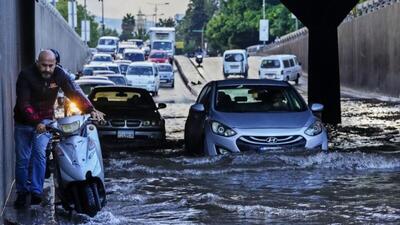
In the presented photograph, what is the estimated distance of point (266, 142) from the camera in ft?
45.2

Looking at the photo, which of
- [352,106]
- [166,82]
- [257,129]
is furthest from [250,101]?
[166,82]

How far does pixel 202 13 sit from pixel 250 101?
183722mm

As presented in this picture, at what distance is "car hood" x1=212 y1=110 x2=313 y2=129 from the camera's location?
45.9ft

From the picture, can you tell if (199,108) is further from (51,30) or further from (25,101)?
(51,30)

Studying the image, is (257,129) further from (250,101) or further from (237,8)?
(237,8)

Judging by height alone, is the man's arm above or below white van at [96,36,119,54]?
below

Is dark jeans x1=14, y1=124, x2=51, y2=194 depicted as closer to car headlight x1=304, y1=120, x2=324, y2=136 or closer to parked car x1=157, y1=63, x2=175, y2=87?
car headlight x1=304, y1=120, x2=324, y2=136

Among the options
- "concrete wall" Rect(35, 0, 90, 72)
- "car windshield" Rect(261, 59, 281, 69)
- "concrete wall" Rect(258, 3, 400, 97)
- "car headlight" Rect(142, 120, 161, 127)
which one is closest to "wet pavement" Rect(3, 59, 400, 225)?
"car headlight" Rect(142, 120, 161, 127)

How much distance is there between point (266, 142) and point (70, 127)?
5.45 meters

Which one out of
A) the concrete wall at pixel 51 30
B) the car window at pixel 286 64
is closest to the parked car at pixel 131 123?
the concrete wall at pixel 51 30

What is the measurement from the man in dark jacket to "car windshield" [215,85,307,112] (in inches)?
223

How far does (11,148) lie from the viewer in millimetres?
11578

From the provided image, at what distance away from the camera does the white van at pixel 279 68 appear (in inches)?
2239

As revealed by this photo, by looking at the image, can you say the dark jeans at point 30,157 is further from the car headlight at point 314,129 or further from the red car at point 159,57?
the red car at point 159,57
